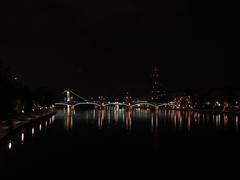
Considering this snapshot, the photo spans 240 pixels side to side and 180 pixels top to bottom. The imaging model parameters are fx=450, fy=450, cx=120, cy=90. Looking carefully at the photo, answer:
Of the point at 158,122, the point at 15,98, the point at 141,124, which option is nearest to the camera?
the point at 15,98

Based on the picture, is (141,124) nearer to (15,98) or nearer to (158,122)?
(158,122)

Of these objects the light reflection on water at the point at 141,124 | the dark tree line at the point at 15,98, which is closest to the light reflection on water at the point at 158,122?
the light reflection on water at the point at 141,124

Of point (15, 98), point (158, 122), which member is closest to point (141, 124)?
point (158, 122)

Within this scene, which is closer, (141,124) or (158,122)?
(141,124)

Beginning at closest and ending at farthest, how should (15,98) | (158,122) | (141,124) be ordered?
(15,98) → (141,124) → (158,122)

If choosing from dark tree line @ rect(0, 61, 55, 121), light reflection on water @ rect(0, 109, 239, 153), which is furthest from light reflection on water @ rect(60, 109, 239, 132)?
dark tree line @ rect(0, 61, 55, 121)

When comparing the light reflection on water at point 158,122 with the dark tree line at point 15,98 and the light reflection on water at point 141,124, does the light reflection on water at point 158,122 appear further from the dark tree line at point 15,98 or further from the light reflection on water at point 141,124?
the dark tree line at point 15,98

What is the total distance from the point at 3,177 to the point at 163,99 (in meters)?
163

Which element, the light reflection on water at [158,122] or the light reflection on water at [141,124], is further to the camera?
the light reflection on water at [158,122]

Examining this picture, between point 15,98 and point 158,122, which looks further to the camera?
point 158,122

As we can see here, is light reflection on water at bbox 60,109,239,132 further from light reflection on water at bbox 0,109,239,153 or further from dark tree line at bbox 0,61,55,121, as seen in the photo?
dark tree line at bbox 0,61,55,121

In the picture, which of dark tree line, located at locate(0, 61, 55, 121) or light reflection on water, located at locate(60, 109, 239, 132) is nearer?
dark tree line, located at locate(0, 61, 55, 121)

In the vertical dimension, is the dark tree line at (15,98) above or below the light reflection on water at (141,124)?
above

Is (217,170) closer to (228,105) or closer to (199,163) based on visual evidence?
(199,163)
